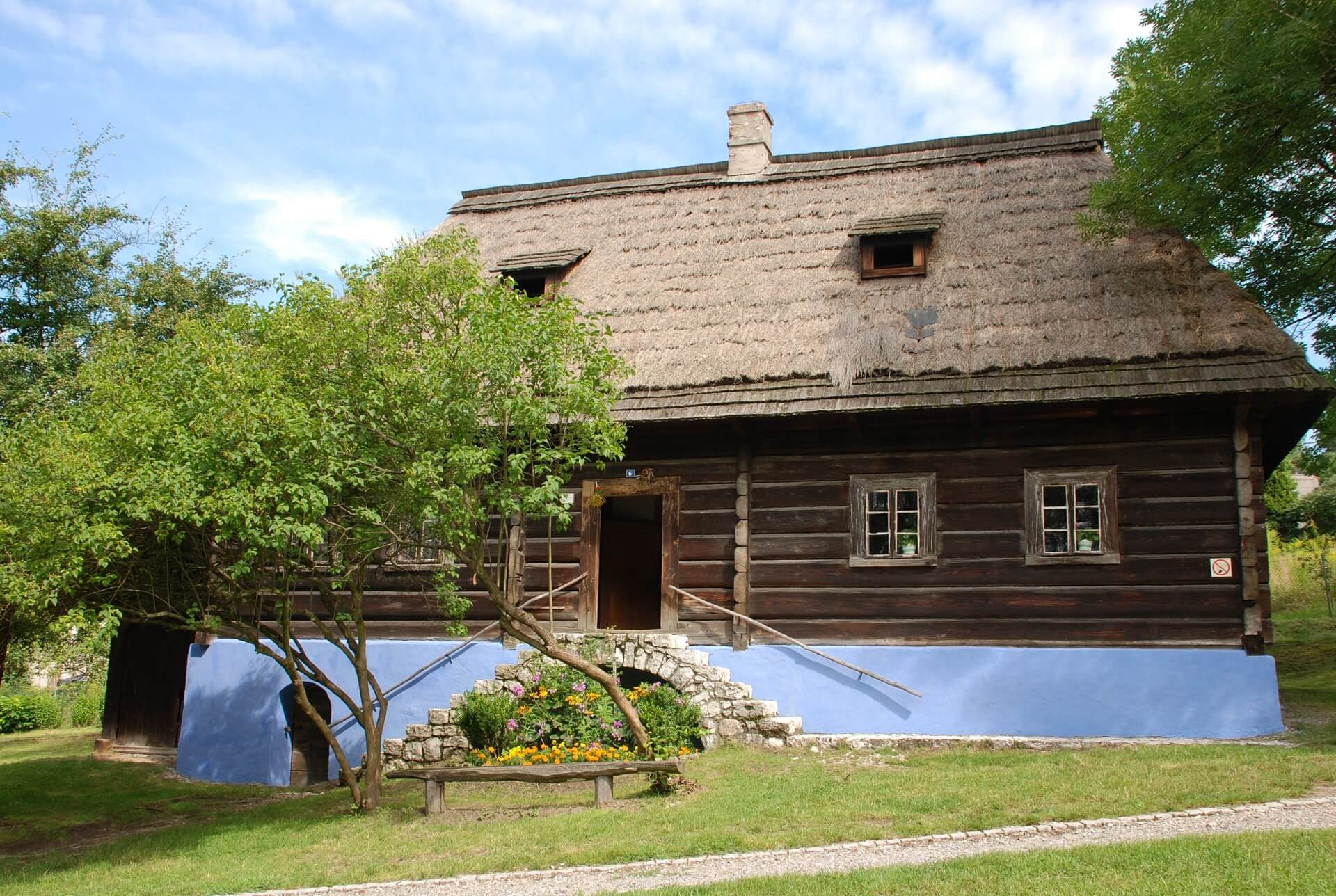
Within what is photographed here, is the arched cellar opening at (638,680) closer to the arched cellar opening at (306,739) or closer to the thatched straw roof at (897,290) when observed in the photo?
the thatched straw roof at (897,290)

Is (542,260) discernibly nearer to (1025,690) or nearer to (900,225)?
(900,225)

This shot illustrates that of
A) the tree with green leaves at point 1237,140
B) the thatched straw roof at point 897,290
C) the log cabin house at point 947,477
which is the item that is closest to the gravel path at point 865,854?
the log cabin house at point 947,477

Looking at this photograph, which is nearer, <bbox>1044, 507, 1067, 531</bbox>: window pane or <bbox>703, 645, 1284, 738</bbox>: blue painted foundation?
<bbox>703, 645, 1284, 738</bbox>: blue painted foundation

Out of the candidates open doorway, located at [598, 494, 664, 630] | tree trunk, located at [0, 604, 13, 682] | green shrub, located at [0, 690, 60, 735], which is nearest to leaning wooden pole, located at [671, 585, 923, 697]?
open doorway, located at [598, 494, 664, 630]

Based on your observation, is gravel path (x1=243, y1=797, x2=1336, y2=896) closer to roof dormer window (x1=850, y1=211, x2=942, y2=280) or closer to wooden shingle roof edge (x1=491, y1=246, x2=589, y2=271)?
roof dormer window (x1=850, y1=211, x2=942, y2=280)

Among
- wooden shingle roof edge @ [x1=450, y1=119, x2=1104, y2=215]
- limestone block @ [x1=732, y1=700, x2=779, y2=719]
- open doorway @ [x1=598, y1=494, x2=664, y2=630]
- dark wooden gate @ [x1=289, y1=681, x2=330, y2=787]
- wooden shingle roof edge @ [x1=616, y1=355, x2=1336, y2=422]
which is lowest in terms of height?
dark wooden gate @ [x1=289, y1=681, x2=330, y2=787]

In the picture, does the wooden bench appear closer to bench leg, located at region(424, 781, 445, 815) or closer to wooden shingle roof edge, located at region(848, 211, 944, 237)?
bench leg, located at region(424, 781, 445, 815)

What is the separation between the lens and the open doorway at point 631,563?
55.8 feet

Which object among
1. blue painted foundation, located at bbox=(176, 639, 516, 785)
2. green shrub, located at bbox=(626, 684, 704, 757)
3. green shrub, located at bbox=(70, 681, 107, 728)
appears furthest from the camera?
green shrub, located at bbox=(70, 681, 107, 728)

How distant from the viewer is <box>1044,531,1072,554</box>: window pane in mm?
12195

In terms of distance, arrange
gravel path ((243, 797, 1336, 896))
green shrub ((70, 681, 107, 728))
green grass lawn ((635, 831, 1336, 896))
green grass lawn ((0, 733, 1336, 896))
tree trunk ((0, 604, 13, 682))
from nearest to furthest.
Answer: green grass lawn ((635, 831, 1336, 896)) < gravel path ((243, 797, 1336, 896)) < green grass lawn ((0, 733, 1336, 896)) < tree trunk ((0, 604, 13, 682)) < green shrub ((70, 681, 107, 728))

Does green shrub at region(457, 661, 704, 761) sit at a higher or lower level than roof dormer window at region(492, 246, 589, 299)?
lower

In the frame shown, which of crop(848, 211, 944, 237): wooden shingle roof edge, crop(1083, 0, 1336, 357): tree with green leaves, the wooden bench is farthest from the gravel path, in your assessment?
crop(848, 211, 944, 237): wooden shingle roof edge

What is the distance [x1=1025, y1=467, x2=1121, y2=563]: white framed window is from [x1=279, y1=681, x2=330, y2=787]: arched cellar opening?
9.18m
